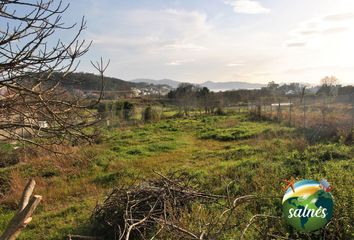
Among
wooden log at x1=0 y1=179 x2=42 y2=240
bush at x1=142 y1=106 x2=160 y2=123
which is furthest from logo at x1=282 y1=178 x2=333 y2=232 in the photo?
bush at x1=142 y1=106 x2=160 y2=123

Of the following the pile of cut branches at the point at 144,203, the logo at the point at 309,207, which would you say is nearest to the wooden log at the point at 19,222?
the logo at the point at 309,207

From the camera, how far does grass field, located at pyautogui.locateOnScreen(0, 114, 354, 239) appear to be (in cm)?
498

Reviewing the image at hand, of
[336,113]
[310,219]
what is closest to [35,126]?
[310,219]

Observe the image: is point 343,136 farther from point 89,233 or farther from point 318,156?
point 89,233

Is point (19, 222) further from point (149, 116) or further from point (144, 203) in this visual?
point (149, 116)

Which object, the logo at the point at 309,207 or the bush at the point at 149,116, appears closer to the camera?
the logo at the point at 309,207

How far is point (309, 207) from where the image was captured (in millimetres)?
1856

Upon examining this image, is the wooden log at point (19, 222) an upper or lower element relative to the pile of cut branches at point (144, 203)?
upper

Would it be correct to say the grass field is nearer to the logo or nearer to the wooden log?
the wooden log

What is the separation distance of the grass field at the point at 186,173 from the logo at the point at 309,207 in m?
2.24

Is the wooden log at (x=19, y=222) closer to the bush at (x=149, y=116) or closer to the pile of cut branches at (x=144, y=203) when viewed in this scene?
the pile of cut branches at (x=144, y=203)

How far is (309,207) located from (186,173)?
773 centimetres

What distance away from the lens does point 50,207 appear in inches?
351

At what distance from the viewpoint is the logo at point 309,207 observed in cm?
186
